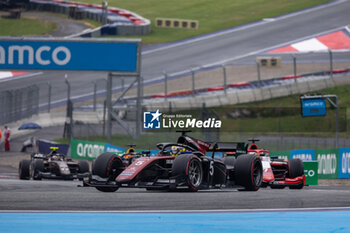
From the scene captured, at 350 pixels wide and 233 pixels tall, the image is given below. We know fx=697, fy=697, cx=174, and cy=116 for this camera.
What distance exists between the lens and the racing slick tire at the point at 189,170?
11938 millimetres

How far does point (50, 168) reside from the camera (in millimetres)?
20234

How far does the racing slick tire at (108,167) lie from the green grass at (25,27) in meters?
40.5

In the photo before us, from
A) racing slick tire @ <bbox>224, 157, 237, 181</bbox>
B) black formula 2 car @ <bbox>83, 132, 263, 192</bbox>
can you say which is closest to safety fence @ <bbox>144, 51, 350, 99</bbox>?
racing slick tire @ <bbox>224, 157, 237, 181</bbox>

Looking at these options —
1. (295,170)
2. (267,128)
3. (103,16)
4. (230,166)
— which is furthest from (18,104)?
(103,16)

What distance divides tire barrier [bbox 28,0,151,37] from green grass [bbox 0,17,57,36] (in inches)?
119

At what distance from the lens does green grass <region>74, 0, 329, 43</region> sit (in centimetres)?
6076

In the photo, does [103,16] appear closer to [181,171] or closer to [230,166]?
[230,166]

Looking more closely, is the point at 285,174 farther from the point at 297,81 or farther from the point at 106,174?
the point at 297,81

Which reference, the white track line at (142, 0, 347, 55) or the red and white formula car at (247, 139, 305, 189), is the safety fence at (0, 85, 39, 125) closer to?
the white track line at (142, 0, 347, 55)

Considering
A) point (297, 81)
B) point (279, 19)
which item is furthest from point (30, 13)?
point (297, 81)

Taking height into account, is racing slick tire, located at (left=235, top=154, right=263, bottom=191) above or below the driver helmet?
below

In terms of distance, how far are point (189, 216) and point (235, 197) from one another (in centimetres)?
263

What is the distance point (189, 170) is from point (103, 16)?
4707cm

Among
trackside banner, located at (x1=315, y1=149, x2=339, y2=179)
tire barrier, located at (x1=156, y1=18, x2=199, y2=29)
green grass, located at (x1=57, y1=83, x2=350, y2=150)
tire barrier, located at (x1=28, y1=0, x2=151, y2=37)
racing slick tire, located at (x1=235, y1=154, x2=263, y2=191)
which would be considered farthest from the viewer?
tire barrier, located at (x1=156, y1=18, x2=199, y2=29)
